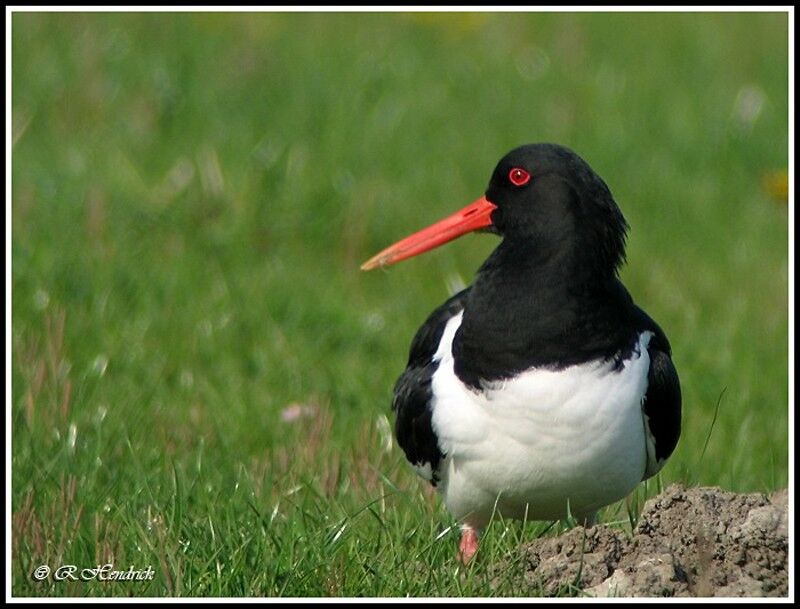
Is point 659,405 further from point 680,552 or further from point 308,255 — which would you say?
point 308,255

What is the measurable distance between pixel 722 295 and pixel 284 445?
350cm

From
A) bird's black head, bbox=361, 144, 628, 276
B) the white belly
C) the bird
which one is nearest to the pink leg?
the bird

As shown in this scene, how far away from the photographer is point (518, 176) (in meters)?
5.11

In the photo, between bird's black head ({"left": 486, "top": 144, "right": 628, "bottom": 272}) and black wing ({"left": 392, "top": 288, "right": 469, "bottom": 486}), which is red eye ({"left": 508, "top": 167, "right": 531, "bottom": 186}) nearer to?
bird's black head ({"left": 486, "top": 144, "right": 628, "bottom": 272})

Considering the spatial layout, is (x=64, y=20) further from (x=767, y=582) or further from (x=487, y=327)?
(x=767, y=582)

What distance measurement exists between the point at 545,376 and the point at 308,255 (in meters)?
4.20

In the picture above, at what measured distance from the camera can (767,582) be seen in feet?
15.1

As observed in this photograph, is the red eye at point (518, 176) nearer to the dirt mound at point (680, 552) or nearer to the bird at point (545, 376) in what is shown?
the bird at point (545, 376)

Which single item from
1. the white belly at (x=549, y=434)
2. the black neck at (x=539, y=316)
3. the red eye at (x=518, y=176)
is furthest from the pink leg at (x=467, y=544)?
the red eye at (x=518, y=176)

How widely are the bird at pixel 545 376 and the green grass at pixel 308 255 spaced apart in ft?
0.81

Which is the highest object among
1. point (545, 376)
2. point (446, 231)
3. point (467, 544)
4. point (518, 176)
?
point (518, 176)

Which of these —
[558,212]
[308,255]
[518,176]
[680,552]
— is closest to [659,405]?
[680,552]

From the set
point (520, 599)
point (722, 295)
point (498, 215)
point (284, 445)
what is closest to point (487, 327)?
point (498, 215)

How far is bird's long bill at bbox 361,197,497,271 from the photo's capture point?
5281 mm
